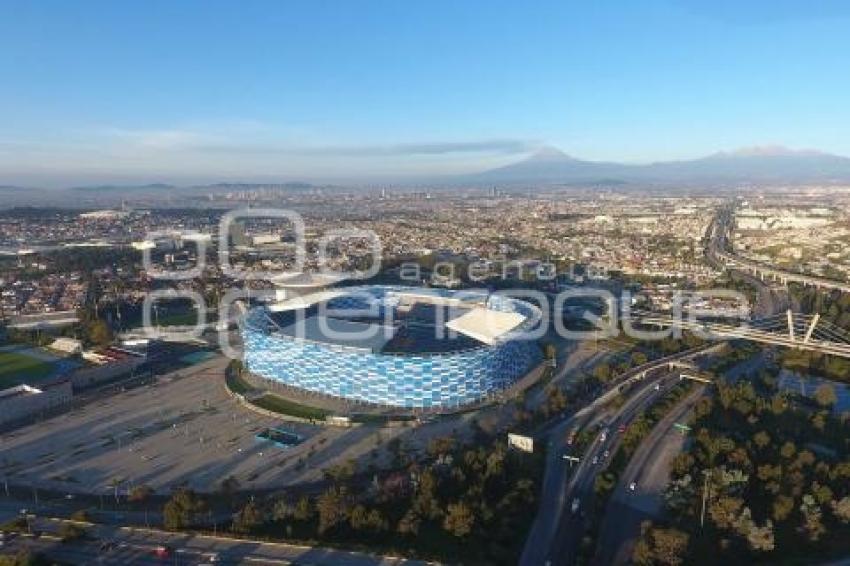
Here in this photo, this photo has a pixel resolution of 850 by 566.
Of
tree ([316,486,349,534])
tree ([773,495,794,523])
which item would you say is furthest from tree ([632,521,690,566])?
tree ([316,486,349,534])

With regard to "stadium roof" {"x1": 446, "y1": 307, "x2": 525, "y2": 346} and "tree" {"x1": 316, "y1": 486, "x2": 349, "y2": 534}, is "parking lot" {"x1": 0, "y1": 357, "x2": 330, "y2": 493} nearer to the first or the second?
"tree" {"x1": 316, "y1": 486, "x2": 349, "y2": 534}

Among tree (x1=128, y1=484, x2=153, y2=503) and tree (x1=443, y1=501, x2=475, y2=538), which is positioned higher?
tree (x1=443, y1=501, x2=475, y2=538)

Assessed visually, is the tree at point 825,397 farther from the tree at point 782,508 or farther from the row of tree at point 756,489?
the tree at point 782,508

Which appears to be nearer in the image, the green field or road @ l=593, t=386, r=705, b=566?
road @ l=593, t=386, r=705, b=566

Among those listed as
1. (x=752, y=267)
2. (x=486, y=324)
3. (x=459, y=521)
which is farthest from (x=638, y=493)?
(x=752, y=267)

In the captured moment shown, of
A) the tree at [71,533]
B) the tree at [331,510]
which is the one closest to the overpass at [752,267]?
the tree at [331,510]

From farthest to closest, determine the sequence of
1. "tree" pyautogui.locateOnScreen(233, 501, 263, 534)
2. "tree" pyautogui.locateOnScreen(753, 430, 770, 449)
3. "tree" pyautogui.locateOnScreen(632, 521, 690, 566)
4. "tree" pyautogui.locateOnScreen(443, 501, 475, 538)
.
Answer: "tree" pyautogui.locateOnScreen(753, 430, 770, 449)
"tree" pyautogui.locateOnScreen(233, 501, 263, 534)
"tree" pyautogui.locateOnScreen(443, 501, 475, 538)
"tree" pyautogui.locateOnScreen(632, 521, 690, 566)

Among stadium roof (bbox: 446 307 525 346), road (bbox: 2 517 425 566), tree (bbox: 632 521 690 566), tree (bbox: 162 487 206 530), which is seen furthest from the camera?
stadium roof (bbox: 446 307 525 346)

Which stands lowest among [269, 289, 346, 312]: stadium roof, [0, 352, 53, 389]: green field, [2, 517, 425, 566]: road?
[2, 517, 425, 566]: road
